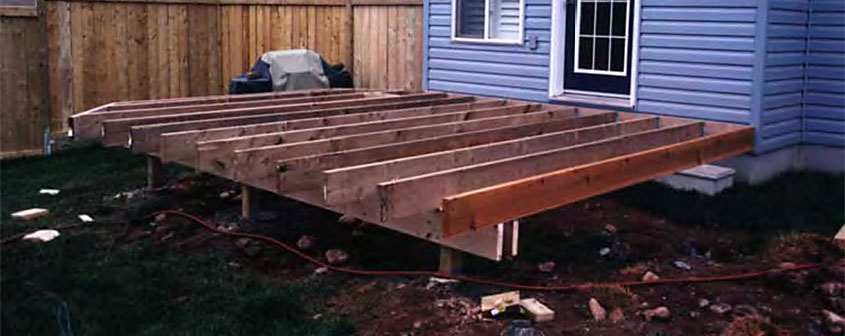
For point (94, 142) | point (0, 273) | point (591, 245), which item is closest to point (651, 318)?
point (591, 245)

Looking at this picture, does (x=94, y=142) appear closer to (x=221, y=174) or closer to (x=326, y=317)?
(x=221, y=174)

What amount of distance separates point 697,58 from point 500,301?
3885mm

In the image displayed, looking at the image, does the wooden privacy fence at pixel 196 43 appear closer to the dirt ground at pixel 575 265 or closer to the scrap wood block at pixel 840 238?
the dirt ground at pixel 575 265

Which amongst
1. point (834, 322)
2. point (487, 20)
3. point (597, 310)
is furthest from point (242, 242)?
point (487, 20)

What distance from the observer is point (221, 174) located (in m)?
5.53

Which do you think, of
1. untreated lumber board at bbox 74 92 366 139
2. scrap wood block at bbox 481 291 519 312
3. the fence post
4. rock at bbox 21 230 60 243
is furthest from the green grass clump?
the fence post

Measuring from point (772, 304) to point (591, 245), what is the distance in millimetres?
1328

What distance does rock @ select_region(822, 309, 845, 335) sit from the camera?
423cm

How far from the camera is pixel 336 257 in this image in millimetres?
5484

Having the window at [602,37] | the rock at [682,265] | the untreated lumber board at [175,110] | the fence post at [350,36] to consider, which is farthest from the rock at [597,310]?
the fence post at [350,36]

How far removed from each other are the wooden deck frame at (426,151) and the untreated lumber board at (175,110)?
0.02 metres

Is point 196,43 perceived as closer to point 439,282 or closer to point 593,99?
point 593,99

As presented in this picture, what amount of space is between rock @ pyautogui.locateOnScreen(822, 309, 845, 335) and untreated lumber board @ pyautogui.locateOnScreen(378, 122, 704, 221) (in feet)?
5.61

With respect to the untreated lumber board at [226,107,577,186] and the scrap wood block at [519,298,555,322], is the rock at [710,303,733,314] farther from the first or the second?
the untreated lumber board at [226,107,577,186]
